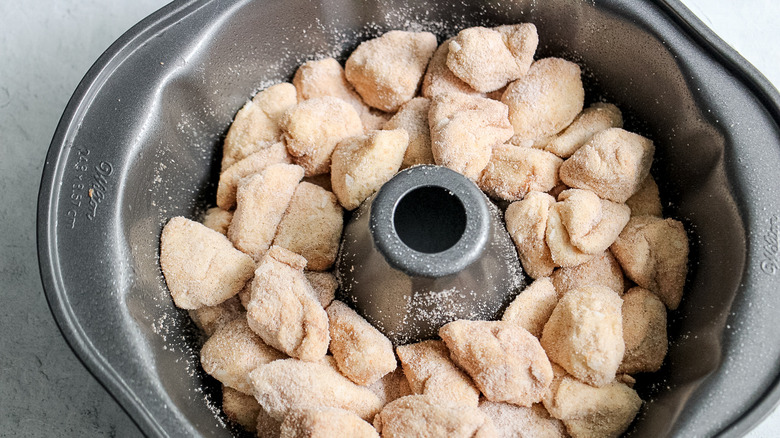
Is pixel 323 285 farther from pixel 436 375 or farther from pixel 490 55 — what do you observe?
pixel 490 55

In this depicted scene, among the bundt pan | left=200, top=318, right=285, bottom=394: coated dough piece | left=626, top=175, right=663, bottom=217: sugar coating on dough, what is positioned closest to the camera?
the bundt pan

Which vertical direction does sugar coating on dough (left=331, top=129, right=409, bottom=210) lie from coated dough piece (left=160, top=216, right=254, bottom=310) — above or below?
above

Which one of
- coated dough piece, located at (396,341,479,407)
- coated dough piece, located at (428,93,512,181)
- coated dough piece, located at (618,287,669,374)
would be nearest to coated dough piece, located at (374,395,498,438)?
coated dough piece, located at (396,341,479,407)

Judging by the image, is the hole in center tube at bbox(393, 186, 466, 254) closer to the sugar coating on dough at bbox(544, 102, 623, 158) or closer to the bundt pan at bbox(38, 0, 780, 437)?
the sugar coating on dough at bbox(544, 102, 623, 158)

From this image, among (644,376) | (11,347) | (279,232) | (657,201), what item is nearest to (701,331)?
(644,376)

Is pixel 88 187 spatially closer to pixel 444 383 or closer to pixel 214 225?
pixel 214 225

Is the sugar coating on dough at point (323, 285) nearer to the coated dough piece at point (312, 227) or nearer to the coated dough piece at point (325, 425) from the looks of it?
the coated dough piece at point (312, 227)

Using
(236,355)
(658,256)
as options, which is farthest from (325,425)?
(658,256)

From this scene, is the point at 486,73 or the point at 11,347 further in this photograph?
the point at 11,347
